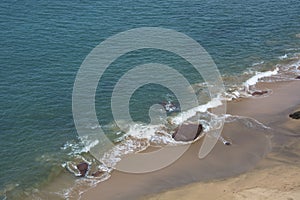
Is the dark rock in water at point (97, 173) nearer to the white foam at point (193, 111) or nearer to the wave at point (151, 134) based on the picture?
the wave at point (151, 134)

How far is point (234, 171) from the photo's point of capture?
131 ft

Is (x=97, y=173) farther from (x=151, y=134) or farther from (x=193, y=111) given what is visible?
(x=193, y=111)

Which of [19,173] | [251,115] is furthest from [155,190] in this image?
[251,115]

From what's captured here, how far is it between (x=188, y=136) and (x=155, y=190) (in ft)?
27.6

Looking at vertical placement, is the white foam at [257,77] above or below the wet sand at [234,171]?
above

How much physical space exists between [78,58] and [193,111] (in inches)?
650

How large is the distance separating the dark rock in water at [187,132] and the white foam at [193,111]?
2.01 m

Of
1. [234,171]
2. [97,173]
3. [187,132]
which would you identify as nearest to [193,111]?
[187,132]

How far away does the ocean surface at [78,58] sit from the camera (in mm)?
42625

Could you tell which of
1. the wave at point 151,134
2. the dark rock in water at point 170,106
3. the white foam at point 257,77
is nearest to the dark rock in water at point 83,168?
the wave at point 151,134

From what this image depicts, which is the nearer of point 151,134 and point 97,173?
point 97,173

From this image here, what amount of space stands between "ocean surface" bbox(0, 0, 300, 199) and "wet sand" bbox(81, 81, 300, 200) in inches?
220

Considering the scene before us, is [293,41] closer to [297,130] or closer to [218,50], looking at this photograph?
[218,50]

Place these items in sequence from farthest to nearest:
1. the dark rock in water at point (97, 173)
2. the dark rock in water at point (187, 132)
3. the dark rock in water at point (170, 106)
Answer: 1. the dark rock in water at point (170, 106)
2. the dark rock in water at point (187, 132)
3. the dark rock in water at point (97, 173)
